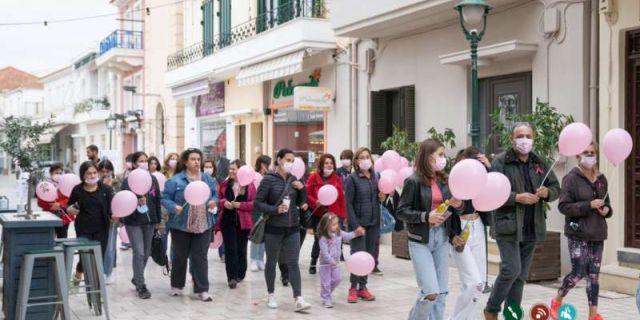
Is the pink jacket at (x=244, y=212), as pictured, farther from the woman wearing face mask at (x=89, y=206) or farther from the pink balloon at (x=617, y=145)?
the pink balloon at (x=617, y=145)

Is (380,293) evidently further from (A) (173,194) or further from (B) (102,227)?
(B) (102,227)

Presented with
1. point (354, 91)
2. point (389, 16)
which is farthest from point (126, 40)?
point (389, 16)

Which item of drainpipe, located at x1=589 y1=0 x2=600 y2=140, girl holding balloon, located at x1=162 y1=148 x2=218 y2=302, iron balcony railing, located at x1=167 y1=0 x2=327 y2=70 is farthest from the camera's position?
iron balcony railing, located at x1=167 y1=0 x2=327 y2=70

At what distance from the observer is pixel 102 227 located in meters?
8.57

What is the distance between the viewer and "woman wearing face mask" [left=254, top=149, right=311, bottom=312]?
8336 mm

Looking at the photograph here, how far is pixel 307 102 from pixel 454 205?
1046 cm

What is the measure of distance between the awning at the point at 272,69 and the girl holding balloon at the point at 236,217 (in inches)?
242

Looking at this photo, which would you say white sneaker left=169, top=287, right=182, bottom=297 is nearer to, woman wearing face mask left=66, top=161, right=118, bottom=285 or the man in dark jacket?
woman wearing face mask left=66, top=161, right=118, bottom=285

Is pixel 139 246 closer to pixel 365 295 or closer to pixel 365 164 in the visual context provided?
pixel 365 295

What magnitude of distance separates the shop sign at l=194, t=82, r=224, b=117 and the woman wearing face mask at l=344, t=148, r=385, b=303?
14991mm

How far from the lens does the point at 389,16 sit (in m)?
13.0

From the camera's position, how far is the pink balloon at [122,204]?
27.8 ft

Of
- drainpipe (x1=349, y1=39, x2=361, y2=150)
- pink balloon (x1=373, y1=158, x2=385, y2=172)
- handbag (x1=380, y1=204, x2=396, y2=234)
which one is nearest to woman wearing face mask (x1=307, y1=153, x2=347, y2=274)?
handbag (x1=380, y1=204, x2=396, y2=234)

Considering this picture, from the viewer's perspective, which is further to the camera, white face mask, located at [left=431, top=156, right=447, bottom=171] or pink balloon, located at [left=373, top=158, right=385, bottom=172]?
pink balloon, located at [left=373, top=158, right=385, bottom=172]
